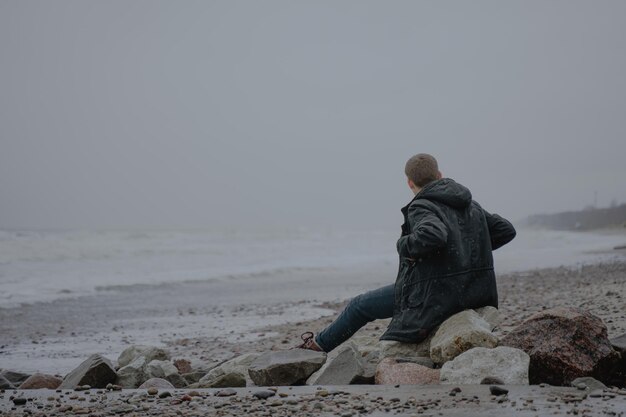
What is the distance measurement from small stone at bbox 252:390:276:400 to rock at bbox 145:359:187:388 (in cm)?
151

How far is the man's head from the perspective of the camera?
17.3ft

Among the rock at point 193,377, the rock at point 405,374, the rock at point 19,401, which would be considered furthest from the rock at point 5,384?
the rock at point 405,374

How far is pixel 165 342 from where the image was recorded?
926 centimetres

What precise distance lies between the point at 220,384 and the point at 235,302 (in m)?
9.29

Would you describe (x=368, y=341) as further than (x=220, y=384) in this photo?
Yes

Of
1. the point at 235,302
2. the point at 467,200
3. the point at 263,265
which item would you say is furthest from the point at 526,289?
the point at 263,265

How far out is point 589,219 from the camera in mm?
105312

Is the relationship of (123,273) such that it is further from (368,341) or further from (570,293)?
(368,341)

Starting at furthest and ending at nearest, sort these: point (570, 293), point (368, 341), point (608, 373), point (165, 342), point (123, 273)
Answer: point (123, 273), point (570, 293), point (165, 342), point (368, 341), point (608, 373)

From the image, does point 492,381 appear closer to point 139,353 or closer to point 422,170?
point 422,170

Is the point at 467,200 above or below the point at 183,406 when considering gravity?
above

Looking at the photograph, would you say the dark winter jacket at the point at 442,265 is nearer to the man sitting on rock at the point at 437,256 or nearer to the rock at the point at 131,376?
the man sitting on rock at the point at 437,256

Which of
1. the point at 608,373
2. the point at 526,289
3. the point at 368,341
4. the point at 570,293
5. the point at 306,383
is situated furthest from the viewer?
the point at 526,289

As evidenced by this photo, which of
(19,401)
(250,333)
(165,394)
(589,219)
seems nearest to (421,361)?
(165,394)
